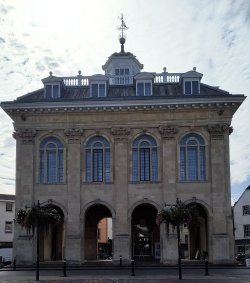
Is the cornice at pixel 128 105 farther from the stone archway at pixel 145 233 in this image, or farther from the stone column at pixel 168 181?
the stone archway at pixel 145 233

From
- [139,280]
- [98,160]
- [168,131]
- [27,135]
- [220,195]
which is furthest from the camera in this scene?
[27,135]

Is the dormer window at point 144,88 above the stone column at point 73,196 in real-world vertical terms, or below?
above

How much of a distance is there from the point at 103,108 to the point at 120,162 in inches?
181

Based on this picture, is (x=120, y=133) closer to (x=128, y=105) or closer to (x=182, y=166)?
(x=128, y=105)

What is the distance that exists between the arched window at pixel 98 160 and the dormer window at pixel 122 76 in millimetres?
9588

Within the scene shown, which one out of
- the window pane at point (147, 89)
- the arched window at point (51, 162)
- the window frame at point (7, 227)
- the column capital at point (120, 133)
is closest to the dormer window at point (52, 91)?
the arched window at point (51, 162)

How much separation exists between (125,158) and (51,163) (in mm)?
6130

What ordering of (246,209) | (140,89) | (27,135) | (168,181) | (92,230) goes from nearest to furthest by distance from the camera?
(168,181)
(27,135)
(140,89)
(92,230)
(246,209)

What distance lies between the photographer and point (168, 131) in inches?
1857

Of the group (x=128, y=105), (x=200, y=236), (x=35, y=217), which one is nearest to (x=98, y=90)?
(x=128, y=105)

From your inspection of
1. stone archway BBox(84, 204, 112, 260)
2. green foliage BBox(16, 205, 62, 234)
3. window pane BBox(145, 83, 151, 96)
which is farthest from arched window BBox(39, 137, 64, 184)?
green foliage BBox(16, 205, 62, 234)

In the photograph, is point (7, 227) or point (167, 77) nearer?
point (167, 77)

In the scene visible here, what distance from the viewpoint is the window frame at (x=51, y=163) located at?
4784 centimetres

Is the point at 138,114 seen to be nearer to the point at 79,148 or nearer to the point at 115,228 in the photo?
the point at 79,148
